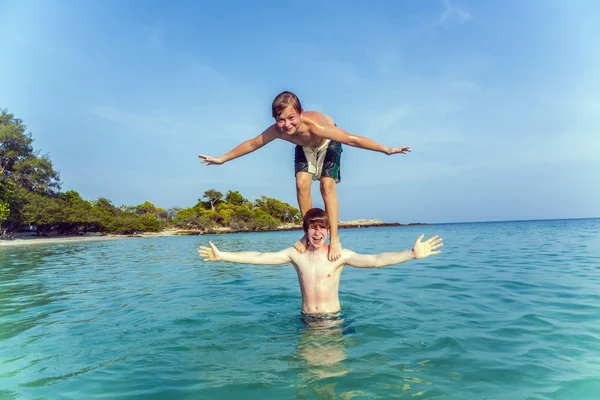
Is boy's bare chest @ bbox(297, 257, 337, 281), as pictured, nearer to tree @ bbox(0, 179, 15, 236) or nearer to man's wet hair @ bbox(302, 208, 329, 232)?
man's wet hair @ bbox(302, 208, 329, 232)

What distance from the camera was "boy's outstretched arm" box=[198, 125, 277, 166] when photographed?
18.9 feet

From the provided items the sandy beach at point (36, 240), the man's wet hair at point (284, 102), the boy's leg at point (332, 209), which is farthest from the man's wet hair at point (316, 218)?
the sandy beach at point (36, 240)

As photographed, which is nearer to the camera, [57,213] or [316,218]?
[316,218]

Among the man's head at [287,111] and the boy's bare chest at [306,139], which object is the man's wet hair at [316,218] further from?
the man's head at [287,111]

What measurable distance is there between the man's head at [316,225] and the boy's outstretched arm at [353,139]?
3.37 ft

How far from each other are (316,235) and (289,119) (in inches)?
65.2

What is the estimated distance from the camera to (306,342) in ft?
16.8

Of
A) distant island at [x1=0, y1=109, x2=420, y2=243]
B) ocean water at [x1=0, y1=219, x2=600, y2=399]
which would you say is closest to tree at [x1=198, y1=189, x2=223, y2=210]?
distant island at [x1=0, y1=109, x2=420, y2=243]

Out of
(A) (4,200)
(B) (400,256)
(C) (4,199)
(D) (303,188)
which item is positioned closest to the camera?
(B) (400,256)

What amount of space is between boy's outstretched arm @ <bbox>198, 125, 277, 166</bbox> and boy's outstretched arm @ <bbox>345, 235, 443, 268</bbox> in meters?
2.09

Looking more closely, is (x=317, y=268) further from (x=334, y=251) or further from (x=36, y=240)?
(x=36, y=240)

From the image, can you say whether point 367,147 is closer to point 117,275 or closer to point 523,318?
point 523,318

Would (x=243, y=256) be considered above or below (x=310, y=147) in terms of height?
below

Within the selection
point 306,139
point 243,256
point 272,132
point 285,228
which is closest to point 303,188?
point 306,139
